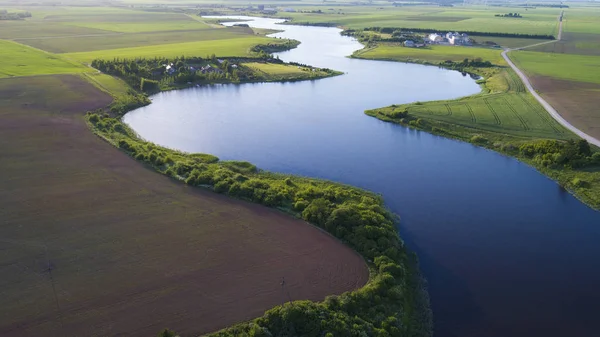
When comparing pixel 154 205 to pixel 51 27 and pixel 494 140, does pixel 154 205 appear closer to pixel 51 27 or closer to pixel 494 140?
pixel 494 140

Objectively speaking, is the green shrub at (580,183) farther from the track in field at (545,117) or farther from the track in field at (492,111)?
the track in field at (492,111)

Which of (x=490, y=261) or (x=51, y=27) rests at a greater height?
(x=51, y=27)

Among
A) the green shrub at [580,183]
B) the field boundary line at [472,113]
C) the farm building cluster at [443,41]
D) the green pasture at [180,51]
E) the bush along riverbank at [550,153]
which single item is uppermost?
→ the farm building cluster at [443,41]

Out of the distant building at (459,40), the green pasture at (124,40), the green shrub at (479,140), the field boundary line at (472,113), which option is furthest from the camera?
the distant building at (459,40)

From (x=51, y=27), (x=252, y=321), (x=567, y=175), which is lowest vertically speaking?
(x=252, y=321)

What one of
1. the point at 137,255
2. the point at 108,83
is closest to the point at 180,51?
the point at 108,83

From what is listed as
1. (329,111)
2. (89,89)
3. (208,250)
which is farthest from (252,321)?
(89,89)

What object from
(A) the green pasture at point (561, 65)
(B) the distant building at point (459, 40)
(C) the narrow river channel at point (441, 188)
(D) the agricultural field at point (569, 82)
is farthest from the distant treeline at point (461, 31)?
(C) the narrow river channel at point (441, 188)

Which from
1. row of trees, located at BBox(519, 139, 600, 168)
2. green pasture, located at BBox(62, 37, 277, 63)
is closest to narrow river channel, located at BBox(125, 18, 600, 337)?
row of trees, located at BBox(519, 139, 600, 168)
